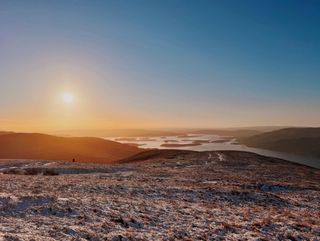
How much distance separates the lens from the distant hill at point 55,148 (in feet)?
318

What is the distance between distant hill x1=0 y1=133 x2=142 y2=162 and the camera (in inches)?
3814

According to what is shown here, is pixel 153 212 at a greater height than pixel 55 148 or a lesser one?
greater

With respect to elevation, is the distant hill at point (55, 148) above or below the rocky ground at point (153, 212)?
below

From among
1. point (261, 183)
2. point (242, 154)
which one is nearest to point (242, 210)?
point (261, 183)

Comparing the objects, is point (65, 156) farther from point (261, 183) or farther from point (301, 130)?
point (301, 130)

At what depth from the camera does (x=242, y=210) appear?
1703 centimetres

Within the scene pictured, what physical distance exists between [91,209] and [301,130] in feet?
683

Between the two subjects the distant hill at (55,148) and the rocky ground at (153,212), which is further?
the distant hill at (55,148)

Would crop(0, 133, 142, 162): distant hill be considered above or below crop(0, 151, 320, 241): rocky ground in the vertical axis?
below

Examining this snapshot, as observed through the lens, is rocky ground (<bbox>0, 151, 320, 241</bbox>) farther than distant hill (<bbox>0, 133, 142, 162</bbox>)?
No

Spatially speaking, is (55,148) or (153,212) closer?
(153,212)

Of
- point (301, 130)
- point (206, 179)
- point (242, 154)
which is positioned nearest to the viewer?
point (206, 179)

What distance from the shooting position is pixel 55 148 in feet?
352

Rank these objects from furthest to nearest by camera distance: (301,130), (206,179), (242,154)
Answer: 1. (301,130)
2. (242,154)
3. (206,179)
